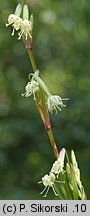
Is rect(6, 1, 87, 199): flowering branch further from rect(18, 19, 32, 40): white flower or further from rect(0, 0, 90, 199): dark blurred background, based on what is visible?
rect(0, 0, 90, 199): dark blurred background

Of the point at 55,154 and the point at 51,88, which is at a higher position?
the point at 51,88

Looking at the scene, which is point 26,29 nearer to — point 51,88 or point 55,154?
point 55,154

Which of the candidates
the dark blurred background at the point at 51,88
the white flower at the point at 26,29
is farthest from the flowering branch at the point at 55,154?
the dark blurred background at the point at 51,88

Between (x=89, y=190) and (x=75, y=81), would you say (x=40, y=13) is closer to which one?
(x=75, y=81)

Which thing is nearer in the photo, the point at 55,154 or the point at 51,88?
Result: the point at 55,154

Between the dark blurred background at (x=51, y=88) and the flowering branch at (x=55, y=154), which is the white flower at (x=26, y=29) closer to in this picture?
the flowering branch at (x=55, y=154)

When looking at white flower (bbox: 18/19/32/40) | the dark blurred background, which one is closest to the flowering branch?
white flower (bbox: 18/19/32/40)

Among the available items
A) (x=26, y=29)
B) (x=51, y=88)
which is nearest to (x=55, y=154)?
(x=26, y=29)

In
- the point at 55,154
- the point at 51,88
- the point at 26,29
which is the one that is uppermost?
the point at 51,88
